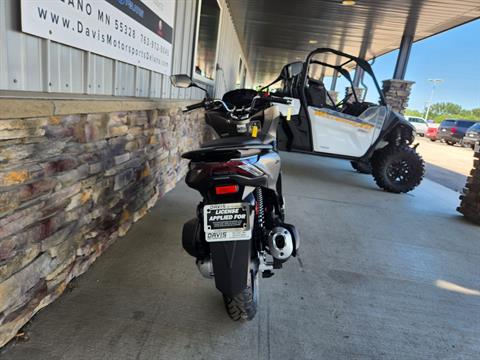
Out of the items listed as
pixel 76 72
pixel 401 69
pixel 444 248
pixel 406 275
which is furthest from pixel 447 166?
Result: pixel 76 72

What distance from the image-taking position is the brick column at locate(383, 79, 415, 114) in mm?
9133

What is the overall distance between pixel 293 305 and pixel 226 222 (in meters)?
0.87

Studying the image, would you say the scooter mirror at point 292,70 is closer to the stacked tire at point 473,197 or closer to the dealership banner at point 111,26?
the dealership banner at point 111,26

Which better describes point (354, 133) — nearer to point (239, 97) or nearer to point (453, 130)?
point (239, 97)

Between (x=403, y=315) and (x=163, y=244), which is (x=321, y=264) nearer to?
(x=403, y=315)

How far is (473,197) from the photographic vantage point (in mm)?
4316

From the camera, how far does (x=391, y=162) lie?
545 centimetres

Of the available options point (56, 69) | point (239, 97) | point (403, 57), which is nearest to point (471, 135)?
point (403, 57)

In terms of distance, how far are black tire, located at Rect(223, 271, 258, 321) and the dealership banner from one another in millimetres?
1555

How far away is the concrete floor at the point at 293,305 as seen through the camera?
170 centimetres

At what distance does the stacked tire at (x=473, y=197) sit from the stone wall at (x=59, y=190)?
3921 mm

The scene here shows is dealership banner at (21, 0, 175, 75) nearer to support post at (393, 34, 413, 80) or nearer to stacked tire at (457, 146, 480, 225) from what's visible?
stacked tire at (457, 146, 480, 225)

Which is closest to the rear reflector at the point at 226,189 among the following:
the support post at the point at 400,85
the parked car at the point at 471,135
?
the support post at the point at 400,85

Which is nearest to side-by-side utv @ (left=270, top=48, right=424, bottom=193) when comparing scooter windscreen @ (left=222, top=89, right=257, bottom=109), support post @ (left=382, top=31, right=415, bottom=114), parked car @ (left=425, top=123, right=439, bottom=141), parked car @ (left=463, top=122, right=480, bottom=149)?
scooter windscreen @ (left=222, top=89, right=257, bottom=109)
